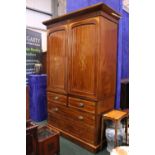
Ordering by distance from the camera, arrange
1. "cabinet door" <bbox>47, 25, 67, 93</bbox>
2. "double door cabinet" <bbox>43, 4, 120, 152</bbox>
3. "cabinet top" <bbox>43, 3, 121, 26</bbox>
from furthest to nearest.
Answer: "cabinet door" <bbox>47, 25, 67, 93</bbox>, "double door cabinet" <bbox>43, 4, 120, 152</bbox>, "cabinet top" <bbox>43, 3, 121, 26</bbox>

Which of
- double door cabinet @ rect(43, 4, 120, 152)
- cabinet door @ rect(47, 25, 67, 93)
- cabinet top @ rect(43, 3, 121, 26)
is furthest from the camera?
cabinet door @ rect(47, 25, 67, 93)

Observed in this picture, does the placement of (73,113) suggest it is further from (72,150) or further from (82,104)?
(72,150)

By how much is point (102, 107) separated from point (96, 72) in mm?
524

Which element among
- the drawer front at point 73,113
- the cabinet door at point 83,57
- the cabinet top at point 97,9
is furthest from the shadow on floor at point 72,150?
the cabinet top at point 97,9

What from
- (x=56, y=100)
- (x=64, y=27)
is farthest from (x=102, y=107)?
(x=64, y=27)

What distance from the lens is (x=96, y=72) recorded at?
227 centimetres

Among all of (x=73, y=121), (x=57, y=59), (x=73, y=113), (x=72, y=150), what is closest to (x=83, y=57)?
(x=57, y=59)

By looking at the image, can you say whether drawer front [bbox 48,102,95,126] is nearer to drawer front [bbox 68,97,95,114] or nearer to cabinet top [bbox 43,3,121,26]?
drawer front [bbox 68,97,95,114]

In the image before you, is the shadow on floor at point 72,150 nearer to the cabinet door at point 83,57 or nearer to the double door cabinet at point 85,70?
the double door cabinet at point 85,70

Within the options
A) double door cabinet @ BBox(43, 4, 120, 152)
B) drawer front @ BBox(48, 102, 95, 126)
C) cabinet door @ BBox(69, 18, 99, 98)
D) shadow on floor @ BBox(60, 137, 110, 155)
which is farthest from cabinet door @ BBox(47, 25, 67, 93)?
shadow on floor @ BBox(60, 137, 110, 155)

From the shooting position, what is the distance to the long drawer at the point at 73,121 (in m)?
2.38

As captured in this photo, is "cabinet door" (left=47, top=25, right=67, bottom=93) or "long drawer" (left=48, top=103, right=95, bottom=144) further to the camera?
"cabinet door" (left=47, top=25, right=67, bottom=93)

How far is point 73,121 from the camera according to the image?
2.63 meters

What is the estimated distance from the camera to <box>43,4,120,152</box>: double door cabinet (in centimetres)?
227
